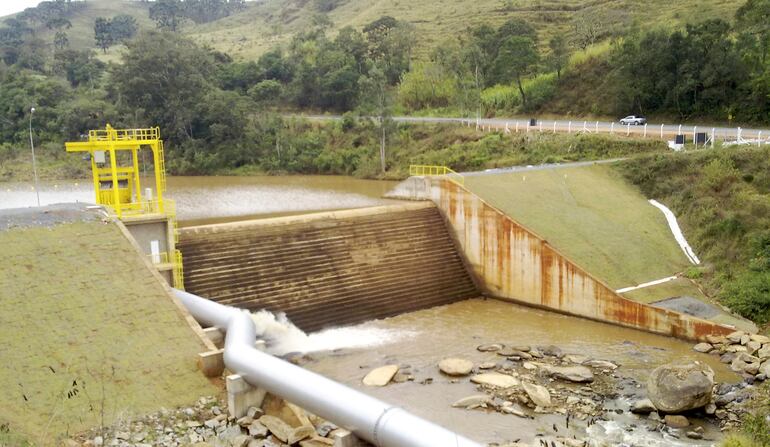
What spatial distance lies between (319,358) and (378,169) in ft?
103

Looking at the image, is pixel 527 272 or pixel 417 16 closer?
pixel 527 272

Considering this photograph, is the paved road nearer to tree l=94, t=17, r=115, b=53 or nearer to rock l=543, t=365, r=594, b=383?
rock l=543, t=365, r=594, b=383

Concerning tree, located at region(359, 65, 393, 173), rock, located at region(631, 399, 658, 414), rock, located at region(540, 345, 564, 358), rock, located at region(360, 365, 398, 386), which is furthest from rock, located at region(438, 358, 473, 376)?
tree, located at region(359, 65, 393, 173)

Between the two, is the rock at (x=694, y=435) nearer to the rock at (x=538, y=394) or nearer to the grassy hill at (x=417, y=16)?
the rock at (x=538, y=394)

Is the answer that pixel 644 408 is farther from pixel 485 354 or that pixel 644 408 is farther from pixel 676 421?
pixel 485 354

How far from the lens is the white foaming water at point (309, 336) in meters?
18.3

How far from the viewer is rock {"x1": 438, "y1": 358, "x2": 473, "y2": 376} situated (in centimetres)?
1653

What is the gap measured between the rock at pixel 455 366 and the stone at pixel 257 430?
5641 millimetres

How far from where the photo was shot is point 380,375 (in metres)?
16.4

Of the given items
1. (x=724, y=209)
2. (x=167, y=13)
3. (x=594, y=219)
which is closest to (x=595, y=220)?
(x=594, y=219)

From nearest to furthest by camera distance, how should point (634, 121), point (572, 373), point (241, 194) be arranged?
point (572, 373), point (634, 121), point (241, 194)

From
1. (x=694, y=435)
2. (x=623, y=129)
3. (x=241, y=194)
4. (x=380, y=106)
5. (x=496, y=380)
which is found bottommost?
(x=694, y=435)

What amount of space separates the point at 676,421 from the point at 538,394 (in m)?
2.74

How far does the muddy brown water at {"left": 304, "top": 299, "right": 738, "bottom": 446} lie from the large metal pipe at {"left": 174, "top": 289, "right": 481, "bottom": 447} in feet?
10.8
